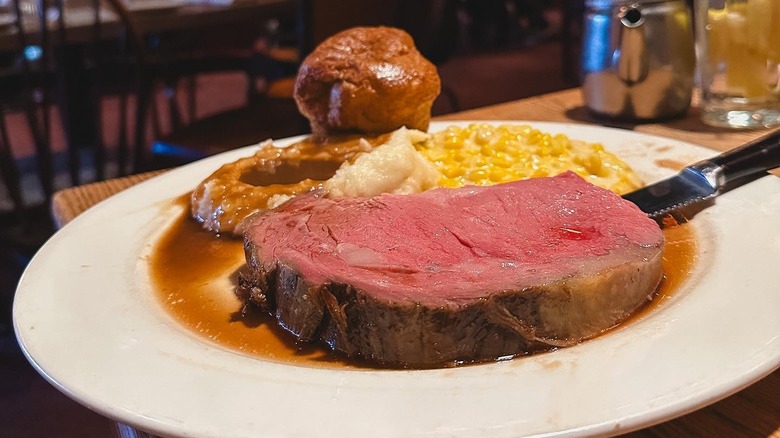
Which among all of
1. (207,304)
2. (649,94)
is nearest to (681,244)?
(207,304)

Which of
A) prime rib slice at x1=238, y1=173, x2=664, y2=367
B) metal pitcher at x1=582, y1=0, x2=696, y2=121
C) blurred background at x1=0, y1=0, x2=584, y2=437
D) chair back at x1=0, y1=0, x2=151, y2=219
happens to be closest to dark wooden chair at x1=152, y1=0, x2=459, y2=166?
blurred background at x1=0, y1=0, x2=584, y2=437

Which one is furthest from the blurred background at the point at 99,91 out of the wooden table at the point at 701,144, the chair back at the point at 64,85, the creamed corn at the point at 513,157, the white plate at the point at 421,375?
the white plate at the point at 421,375

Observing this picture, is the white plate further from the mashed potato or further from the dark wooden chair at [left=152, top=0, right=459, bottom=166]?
the dark wooden chair at [left=152, top=0, right=459, bottom=166]

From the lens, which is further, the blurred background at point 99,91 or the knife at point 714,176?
the blurred background at point 99,91

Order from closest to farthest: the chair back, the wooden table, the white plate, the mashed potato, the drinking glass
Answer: the white plate → the wooden table → the mashed potato → the drinking glass → the chair back

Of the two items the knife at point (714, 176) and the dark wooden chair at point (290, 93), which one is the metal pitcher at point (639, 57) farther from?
the dark wooden chair at point (290, 93)

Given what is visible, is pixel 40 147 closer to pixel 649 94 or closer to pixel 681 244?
pixel 649 94
